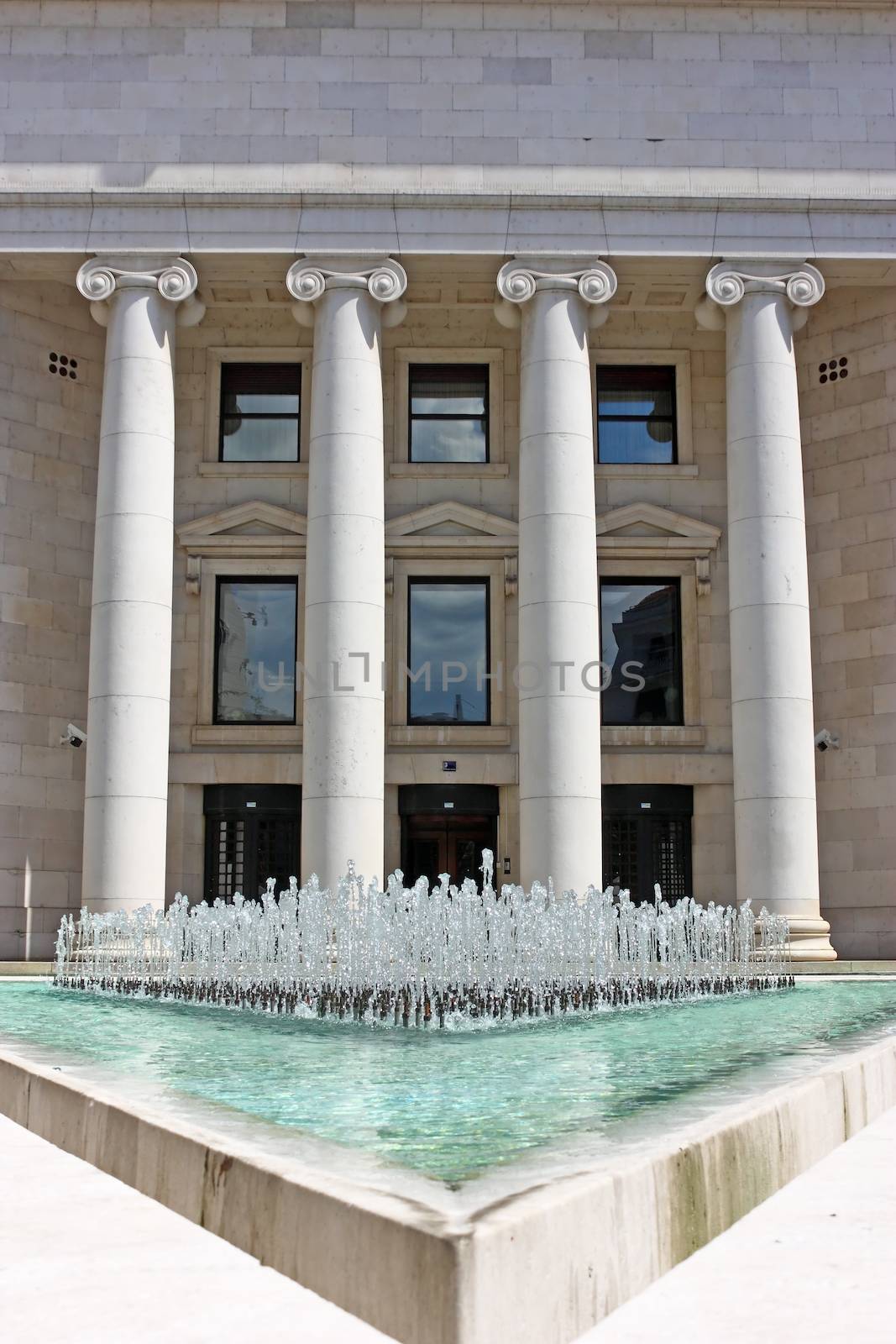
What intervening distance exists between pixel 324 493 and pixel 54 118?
9.40m

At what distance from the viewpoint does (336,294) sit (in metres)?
25.7

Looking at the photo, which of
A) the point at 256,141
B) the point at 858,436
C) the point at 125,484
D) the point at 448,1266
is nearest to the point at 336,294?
the point at 256,141

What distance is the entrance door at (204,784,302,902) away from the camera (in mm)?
28547

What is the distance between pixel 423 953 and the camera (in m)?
19.7

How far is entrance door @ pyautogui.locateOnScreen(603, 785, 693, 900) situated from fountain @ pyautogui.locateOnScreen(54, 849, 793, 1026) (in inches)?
78.0

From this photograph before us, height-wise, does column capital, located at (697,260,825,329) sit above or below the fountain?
above

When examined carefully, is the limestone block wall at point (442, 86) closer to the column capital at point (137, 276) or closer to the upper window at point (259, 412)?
the column capital at point (137, 276)

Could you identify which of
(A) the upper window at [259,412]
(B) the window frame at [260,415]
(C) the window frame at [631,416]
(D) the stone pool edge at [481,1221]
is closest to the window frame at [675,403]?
(C) the window frame at [631,416]

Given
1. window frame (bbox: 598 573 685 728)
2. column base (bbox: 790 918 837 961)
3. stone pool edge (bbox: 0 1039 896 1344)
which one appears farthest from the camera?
window frame (bbox: 598 573 685 728)

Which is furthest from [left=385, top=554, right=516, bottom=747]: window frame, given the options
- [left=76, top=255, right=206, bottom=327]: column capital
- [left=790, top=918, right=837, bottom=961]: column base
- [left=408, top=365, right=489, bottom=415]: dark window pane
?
[left=790, top=918, right=837, bottom=961]: column base

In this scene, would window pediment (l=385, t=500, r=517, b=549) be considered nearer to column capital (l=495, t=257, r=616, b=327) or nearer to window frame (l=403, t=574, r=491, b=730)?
window frame (l=403, t=574, r=491, b=730)

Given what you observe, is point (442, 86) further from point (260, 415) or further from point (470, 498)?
point (470, 498)

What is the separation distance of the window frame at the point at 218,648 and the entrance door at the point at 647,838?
24.0 feet

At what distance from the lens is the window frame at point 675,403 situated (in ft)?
99.1
